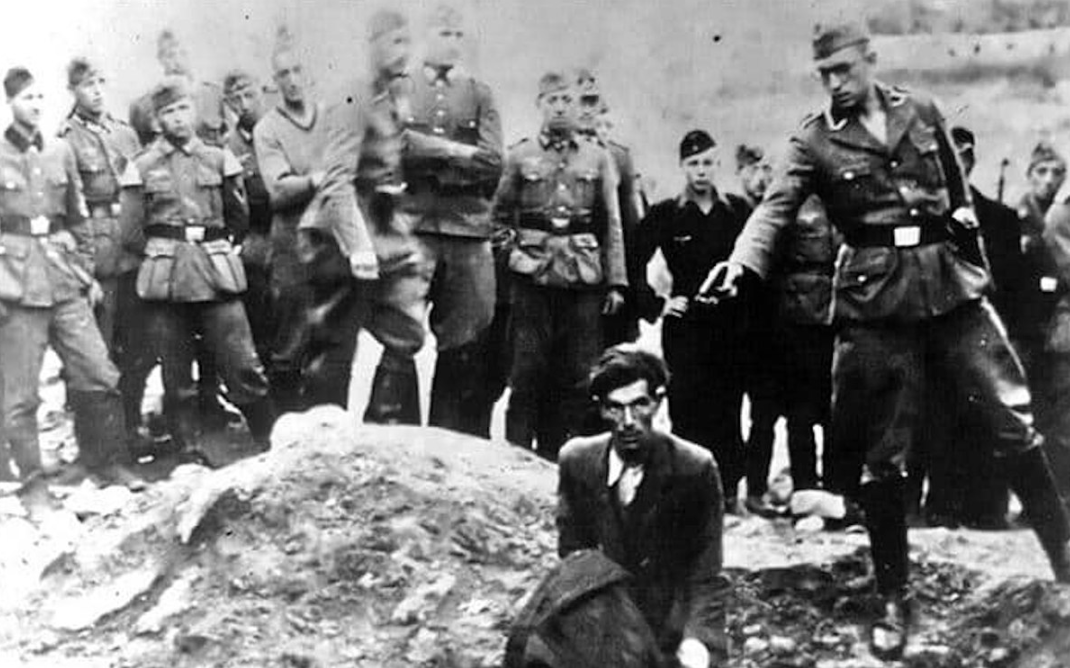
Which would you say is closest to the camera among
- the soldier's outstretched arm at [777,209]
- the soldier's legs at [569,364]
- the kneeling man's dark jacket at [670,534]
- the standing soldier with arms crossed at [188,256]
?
the kneeling man's dark jacket at [670,534]

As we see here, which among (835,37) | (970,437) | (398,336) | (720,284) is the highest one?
(835,37)

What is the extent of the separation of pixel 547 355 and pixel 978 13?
156cm

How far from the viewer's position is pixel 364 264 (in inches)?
183

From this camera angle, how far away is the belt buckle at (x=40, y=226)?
15.8 ft

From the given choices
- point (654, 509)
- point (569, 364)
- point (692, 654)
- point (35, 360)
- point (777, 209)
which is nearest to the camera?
point (692, 654)

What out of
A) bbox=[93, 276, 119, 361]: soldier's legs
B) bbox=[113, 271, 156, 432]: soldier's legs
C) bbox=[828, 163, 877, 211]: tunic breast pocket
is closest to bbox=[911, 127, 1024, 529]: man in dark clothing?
bbox=[828, 163, 877, 211]: tunic breast pocket

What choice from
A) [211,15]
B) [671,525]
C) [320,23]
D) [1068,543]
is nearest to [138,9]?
[211,15]

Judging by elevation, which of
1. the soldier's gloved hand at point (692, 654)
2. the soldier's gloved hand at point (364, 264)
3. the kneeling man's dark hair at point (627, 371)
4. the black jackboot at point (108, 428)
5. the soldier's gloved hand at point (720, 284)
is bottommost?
the soldier's gloved hand at point (692, 654)

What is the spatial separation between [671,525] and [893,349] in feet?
2.59

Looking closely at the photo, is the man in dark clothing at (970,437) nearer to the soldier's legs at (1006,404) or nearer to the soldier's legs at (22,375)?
the soldier's legs at (1006,404)

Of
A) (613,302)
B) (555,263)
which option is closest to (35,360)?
(555,263)

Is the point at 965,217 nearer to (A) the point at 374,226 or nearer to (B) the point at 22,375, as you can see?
(A) the point at 374,226

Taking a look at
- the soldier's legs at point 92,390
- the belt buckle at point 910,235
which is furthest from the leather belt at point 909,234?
the soldier's legs at point 92,390

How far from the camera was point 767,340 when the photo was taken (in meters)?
4.52
